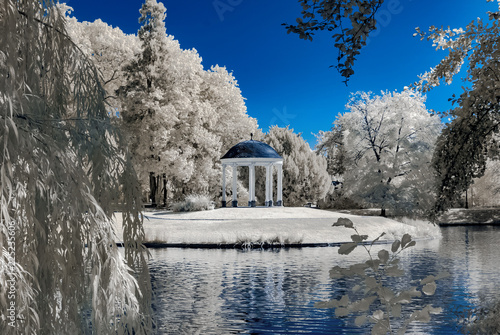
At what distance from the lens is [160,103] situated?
33594 mm

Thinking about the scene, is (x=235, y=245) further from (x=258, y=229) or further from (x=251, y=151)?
(x=251, y=151)

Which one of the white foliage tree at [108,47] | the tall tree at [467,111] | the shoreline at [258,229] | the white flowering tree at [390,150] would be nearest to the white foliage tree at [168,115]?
the white foliage tree at [108,47]

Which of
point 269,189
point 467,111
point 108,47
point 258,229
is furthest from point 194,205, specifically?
point 467,111

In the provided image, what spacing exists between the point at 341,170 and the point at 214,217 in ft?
63.1

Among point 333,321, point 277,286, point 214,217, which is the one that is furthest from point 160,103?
point 333,321

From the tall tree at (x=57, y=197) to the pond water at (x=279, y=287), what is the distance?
5.55 meters

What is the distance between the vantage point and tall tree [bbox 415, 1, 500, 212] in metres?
6.30

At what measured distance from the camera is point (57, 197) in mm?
2703

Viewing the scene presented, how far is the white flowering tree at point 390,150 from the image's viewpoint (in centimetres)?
3147

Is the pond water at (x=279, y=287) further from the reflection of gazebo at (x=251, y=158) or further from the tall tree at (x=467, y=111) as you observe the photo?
the reflection of gazebo at (x=251, y=158)

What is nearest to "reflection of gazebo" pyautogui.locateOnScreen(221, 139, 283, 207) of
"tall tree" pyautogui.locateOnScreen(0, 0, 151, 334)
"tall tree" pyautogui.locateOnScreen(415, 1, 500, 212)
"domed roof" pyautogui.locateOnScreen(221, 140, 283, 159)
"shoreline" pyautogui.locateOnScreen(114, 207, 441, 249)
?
"domed roof" pyautogui.locateOnScreen(221, 140, 283, 159)

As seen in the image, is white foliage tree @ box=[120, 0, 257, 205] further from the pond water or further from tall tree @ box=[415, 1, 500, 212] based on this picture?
tall tree @ box=[415, 1, 500, 212]

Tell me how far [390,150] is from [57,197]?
33851mm

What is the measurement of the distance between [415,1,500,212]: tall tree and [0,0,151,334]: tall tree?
463 centimetres
